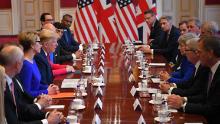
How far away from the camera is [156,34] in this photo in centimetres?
745

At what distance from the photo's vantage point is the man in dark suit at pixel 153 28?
7094 mm

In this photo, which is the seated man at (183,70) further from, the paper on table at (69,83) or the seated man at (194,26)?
the seated man at (194,26)

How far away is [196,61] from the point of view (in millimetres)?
3715

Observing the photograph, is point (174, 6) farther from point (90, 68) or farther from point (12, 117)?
point (12, 117)

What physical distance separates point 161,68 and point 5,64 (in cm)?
247

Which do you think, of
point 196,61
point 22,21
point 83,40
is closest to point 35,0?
point 22,21

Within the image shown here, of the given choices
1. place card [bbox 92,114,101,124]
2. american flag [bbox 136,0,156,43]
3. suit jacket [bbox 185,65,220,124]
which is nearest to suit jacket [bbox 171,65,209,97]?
suit jacket [bbox 185,65,220,124]

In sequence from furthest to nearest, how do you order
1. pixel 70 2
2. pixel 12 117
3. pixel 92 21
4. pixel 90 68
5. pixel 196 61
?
pixel 70 2 → pixel 92 21 → pixel 90 68 → pixel 196 61 → pixel 12 117

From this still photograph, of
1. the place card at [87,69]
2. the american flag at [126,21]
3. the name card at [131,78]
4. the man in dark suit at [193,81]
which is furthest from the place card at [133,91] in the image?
the american flag at [126,21]

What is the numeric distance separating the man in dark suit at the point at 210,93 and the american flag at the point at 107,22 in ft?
19.0

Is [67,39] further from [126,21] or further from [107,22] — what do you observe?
[126,21]

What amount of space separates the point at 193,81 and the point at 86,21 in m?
5.27

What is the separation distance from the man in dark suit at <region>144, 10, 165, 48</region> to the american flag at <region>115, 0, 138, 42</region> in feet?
3.64

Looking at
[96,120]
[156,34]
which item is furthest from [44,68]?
[156,34]
